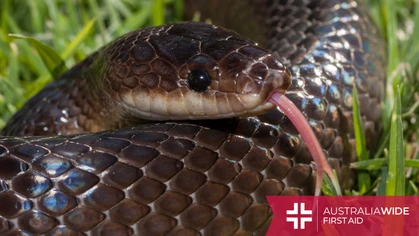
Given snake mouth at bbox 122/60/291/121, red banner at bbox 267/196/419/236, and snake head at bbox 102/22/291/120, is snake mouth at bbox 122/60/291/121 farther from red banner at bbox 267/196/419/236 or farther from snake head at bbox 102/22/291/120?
red banner at bbox 267/196/419/236

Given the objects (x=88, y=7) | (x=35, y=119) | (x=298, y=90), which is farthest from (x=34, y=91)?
(x=298, y=90)

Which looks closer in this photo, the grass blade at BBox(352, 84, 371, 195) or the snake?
the snake

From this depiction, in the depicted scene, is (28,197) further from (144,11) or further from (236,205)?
(144,11)

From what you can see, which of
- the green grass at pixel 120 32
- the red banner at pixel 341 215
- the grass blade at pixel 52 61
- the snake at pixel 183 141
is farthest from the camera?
the grass blade at pixel 52 61

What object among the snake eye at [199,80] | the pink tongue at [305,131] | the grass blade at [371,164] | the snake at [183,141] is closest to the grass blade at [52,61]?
the snake at [183,141]

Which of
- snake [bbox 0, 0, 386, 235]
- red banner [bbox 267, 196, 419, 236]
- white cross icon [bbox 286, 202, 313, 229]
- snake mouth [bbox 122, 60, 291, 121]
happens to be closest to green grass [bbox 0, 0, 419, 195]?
red banner [bbox 267, 196, 419, 236]

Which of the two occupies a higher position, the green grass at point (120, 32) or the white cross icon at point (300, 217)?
the green grass at point (120, 32)

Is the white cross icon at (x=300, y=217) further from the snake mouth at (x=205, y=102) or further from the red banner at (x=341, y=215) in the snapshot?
the snake mouth at (x=205, y=102)

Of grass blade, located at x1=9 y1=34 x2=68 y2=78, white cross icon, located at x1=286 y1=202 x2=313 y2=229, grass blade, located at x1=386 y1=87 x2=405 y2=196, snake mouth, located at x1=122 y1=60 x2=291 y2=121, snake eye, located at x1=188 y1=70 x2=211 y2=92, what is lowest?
white cross icon, located at x1=286 y1=202 x2=313 y2=229
